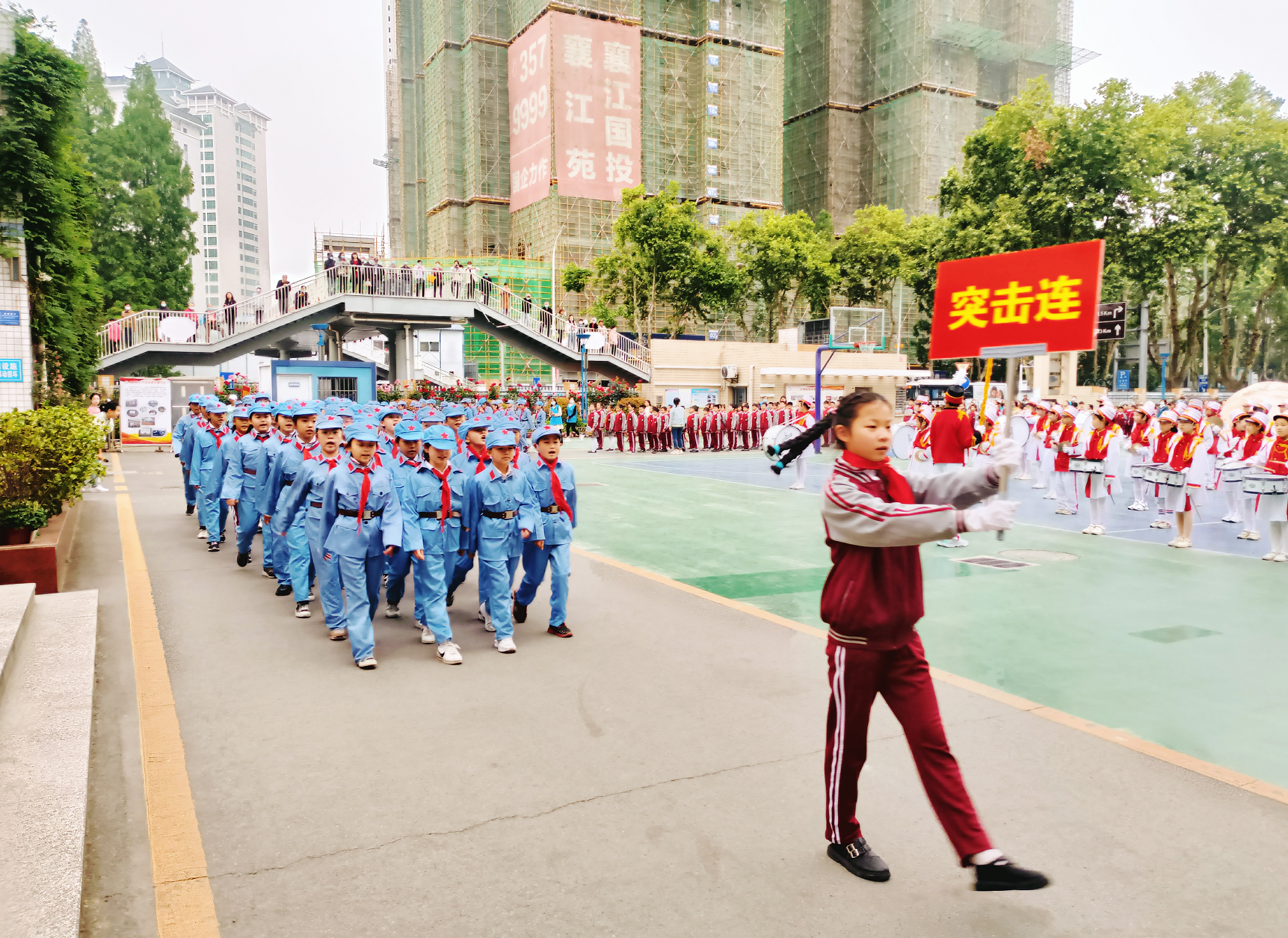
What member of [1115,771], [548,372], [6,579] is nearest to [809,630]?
[1115,771]

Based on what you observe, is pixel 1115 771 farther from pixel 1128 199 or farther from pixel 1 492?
pixel 1128 199

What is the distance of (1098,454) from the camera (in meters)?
12.9

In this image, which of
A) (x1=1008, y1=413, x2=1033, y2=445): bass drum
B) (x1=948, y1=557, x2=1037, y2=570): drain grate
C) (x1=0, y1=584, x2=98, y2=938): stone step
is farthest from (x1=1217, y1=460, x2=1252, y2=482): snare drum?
(x1=0, y1=584, x2=98, y2=938): stone step

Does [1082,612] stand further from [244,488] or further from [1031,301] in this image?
[244,488]

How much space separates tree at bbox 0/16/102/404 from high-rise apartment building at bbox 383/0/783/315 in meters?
32.1

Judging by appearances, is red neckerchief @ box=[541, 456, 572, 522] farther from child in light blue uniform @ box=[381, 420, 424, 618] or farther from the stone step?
the stone step

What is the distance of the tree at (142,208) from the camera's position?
41.9 meters

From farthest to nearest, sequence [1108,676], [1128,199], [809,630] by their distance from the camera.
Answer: [1128,199]
[809,630]
[1108,676]

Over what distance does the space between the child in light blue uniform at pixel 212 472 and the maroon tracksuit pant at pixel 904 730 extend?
358 inches

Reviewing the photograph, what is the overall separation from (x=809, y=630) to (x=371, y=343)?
190 ft

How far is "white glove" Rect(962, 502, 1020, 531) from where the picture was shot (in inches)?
116

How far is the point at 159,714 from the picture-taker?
5.25m

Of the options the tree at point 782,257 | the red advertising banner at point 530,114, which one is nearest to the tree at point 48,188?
the tree at point 782,257

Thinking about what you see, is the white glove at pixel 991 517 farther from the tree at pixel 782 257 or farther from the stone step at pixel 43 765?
the tree at pixel 782 257
